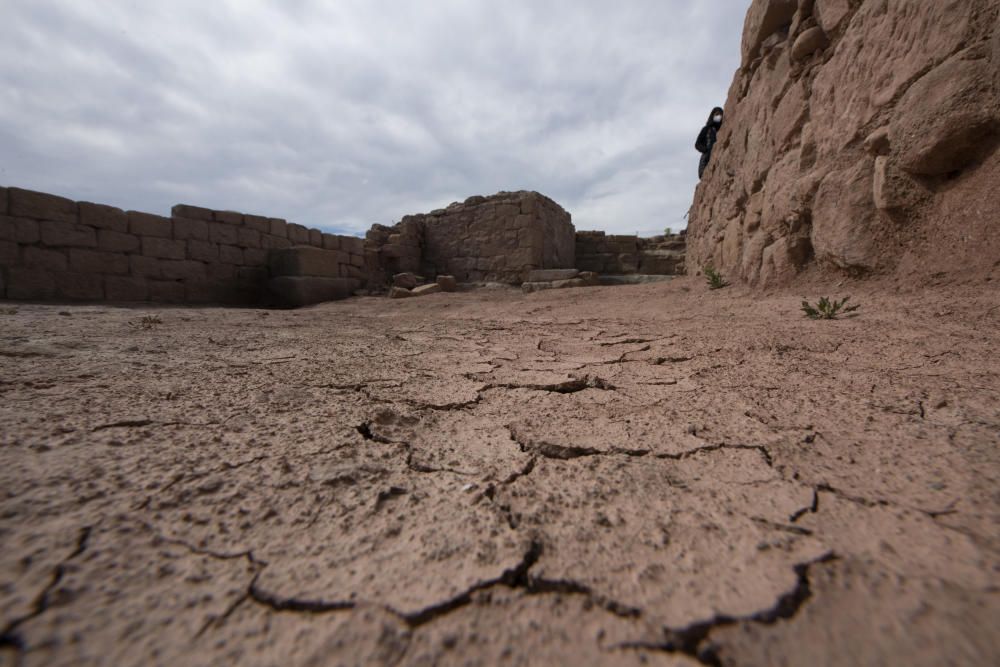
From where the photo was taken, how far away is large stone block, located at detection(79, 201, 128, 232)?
433 cm

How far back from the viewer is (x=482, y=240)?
21.2 ft

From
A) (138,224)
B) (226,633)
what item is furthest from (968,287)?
(138,224)

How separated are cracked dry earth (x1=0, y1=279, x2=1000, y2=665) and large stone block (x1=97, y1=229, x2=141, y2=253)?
4.33 metres

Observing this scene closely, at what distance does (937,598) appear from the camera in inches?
16.7

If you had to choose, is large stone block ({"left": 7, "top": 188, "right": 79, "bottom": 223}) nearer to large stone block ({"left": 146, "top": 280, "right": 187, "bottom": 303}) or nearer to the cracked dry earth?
large stone block ({"left": 146, "top": 280, "right": 187, "bottom": 303})

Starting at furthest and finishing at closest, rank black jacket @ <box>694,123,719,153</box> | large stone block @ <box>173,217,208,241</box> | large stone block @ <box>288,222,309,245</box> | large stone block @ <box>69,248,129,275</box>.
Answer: large stone block @ <box>288,222,309,245</box>, black jacket @ <box>694,123,719,153</box>, large stone block @ <box>173,217,208,241</box>, large stone block @ <box>69,248,129,275</box>

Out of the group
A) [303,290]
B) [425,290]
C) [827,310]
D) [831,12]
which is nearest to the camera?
[827,310]

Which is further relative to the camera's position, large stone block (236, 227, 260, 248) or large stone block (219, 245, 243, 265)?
large stone block (236, 227, 260, 248)

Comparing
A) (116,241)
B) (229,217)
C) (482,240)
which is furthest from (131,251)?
(482,240)

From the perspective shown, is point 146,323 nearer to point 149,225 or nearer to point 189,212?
point 149,225

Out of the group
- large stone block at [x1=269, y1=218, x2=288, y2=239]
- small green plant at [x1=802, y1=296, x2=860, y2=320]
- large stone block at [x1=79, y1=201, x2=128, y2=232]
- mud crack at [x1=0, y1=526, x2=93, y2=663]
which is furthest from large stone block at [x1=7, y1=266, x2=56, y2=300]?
small green plant at [x1=802, y1=296, x2=860, y2=320]

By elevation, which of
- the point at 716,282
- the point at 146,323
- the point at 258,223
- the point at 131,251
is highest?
the point at 258,223

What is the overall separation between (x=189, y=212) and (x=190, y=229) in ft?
0.75

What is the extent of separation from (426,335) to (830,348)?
5.77 feet
